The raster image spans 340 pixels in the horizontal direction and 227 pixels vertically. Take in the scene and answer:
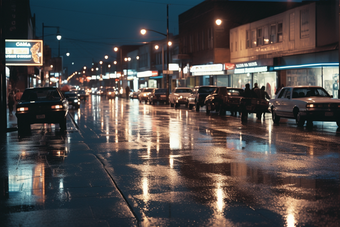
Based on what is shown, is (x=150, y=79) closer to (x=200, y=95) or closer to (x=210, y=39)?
(x=210, y=39)

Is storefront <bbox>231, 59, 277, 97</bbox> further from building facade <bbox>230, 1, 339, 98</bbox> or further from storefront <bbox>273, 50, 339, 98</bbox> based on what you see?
storefront <bbox>273, 50, 339, 98</bbox>

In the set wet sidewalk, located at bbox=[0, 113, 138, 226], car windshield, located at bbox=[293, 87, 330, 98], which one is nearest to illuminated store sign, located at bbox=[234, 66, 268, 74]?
car windshield, located at bbox=[293, 87, 330, 98]

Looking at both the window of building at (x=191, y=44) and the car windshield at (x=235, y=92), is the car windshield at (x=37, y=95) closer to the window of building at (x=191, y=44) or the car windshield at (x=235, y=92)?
the car windshield at (x=235, y=92)

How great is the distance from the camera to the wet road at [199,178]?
6.02 m

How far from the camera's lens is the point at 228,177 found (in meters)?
8.58

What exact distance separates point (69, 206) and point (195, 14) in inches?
2090

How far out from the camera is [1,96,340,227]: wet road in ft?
19.7

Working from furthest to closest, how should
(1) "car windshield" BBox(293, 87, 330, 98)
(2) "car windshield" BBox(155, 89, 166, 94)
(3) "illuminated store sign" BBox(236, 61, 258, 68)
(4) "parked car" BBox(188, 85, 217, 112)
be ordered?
(2) "car windshield" BBox(155, 89, 166, 94)
(3) "illuminated store sign" BBox(236, 61, 258, 68)
(4) "parked car" BBox(188, 85, 217, 112)
(1) "car windshield" BBox(293, 87, 330, 98)

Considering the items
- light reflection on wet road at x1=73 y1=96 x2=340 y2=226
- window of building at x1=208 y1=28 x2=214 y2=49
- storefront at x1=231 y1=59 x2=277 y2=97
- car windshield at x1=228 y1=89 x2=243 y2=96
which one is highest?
window of building at x1=208 y1=28 x2=214 y2=49

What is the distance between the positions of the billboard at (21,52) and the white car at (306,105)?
938 inches

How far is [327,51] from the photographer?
3148cm

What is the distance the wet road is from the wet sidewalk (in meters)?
0.02

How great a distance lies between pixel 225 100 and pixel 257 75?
48.1ft

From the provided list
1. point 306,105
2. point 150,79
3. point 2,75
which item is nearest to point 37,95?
point 2,75
